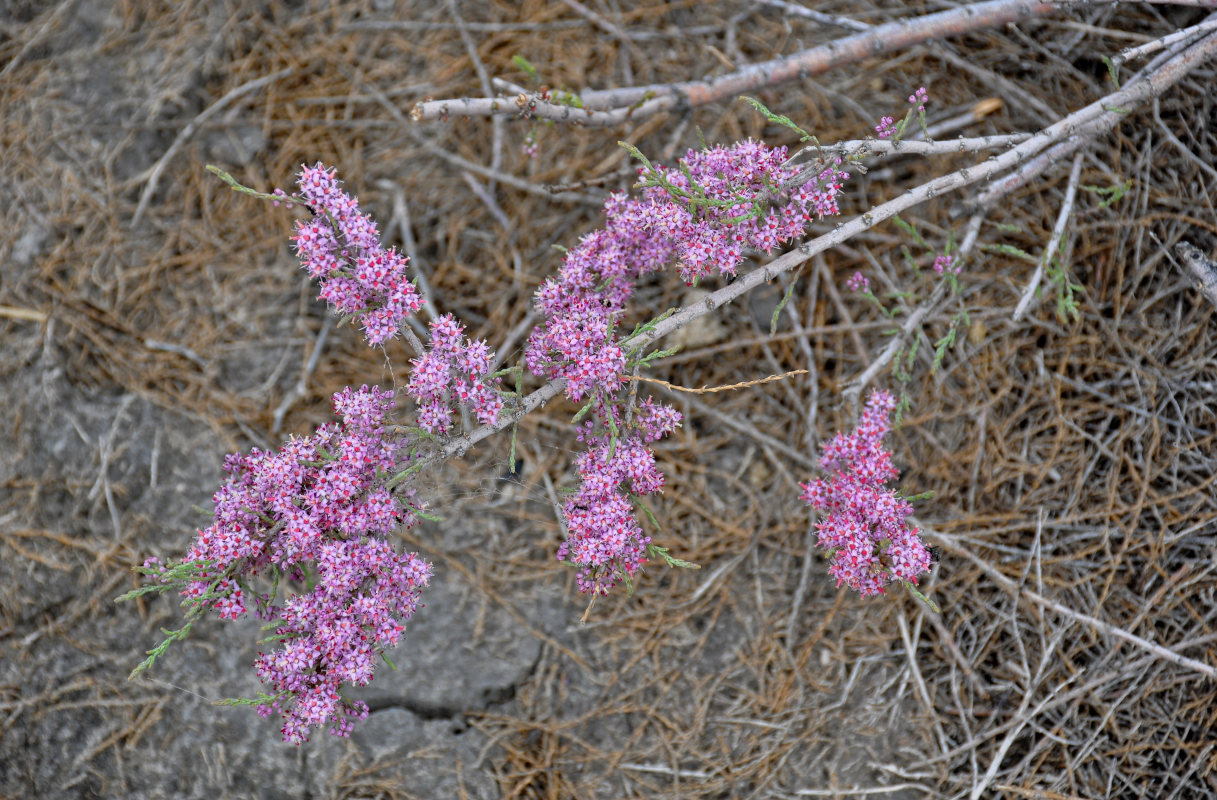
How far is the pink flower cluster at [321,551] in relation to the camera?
2.25 meters

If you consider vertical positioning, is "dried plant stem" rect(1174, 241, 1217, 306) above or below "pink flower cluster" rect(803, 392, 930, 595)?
below

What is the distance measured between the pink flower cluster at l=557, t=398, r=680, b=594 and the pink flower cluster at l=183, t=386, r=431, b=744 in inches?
19.9

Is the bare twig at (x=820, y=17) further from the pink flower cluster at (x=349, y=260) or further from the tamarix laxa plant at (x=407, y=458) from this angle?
the pink flower cluster at (x=349, y=260)

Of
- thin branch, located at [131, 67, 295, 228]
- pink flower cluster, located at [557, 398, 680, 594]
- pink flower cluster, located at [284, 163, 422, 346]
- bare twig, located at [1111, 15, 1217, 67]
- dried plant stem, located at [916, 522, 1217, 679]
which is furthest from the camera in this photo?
thin branch, located at [131, 67, 295, 228]

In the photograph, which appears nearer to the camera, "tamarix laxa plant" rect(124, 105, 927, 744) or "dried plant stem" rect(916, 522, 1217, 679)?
"tamarix laxa plant" rect(124, 105, 927, 744)

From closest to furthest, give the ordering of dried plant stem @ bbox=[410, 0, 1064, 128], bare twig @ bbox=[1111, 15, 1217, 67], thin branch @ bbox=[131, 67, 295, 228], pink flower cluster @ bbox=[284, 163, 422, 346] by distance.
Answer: pink flower cluster @ bbox=[284, 163, 422, 346] < bare twig @ bbox=[1111, 15, 1217, 67] < dried plant stem @ bbox=[410, 0, 1064, 128] < thin branch @ bbox=[131, 67, 295, 228]

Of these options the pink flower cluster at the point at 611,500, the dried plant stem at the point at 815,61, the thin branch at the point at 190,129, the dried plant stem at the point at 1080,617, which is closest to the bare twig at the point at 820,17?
the dried plant stem at the point at 815,61

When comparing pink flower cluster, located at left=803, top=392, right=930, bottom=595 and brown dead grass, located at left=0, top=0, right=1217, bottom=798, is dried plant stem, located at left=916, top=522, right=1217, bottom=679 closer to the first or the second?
brown dead grass, located at left=0, top=0, right=1217, bottom=798

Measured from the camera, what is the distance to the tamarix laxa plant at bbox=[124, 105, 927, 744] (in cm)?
226

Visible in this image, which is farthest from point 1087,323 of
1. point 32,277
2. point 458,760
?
point 32,277

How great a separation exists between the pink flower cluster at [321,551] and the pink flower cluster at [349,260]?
0.25 meters

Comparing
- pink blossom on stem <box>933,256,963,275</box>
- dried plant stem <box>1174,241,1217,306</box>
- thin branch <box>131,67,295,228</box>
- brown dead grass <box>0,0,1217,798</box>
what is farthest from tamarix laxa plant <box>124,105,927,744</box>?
thin branch <box>131,67,295,228</box>

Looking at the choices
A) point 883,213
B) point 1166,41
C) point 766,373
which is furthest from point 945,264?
point 1166,41

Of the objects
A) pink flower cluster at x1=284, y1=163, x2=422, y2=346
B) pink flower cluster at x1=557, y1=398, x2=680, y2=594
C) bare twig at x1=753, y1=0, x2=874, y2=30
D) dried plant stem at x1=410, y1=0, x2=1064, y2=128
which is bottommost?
pink flower cluster at x1=557, y1=398, x2=680, y2=594
